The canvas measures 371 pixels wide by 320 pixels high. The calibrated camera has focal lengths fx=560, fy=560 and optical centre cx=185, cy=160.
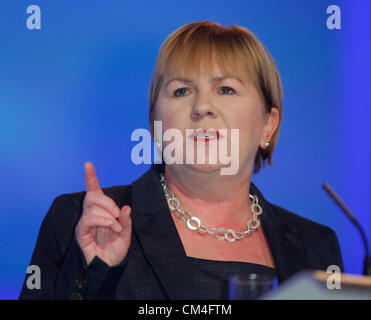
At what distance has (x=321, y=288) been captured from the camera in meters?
0.88

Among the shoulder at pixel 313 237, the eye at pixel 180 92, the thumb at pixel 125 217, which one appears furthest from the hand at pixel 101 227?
the shoulder at pixel 313 237

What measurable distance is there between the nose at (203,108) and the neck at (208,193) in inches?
7.1

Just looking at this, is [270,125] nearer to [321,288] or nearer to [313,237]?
[313,237]

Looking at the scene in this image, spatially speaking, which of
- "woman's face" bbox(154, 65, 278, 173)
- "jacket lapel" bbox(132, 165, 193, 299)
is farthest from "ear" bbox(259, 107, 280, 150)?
"jacket lapel" bbox(132, 165, 193, 299)

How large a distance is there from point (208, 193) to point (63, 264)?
0.57 meters

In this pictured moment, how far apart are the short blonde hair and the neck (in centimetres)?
28

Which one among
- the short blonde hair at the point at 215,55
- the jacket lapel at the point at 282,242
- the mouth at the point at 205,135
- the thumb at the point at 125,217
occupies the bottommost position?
the jacket lapel at the point at 282,242

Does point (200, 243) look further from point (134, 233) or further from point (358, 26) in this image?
point (358, 26)

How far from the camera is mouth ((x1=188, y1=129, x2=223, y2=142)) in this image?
5.61 ft

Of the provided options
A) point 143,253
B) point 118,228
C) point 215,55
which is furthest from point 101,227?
point 215,55

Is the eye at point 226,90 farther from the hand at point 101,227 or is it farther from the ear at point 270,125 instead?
the hand at point 101,227

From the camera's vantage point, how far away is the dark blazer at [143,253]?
142 cm
